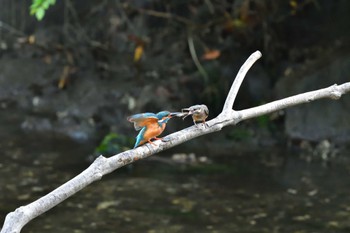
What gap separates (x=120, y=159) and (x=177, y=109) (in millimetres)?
5131

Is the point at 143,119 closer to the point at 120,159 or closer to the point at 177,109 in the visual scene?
the point at 120,159

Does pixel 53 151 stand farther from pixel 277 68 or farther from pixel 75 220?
pixel 277 68

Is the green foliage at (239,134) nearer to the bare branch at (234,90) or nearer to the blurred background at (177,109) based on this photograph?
the blurred background at (177,109)

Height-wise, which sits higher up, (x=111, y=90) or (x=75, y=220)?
(x=111, y=90)

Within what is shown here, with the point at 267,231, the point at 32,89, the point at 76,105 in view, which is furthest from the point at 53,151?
the point at 267,231

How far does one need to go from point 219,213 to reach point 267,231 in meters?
0.45

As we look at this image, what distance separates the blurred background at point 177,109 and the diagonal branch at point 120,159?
228 centimetres

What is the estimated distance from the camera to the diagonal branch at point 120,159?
6.81 feet

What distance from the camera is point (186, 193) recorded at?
549 centimetres

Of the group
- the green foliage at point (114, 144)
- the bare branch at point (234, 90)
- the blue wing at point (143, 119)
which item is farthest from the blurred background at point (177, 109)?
the blue wing at point (143, 119)

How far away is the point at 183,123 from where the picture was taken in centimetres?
725

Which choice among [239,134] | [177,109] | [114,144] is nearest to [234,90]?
[114,144]

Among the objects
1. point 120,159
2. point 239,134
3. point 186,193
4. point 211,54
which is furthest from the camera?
point 211,54

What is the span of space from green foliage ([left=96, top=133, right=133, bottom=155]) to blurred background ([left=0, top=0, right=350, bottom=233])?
13 millimetres
